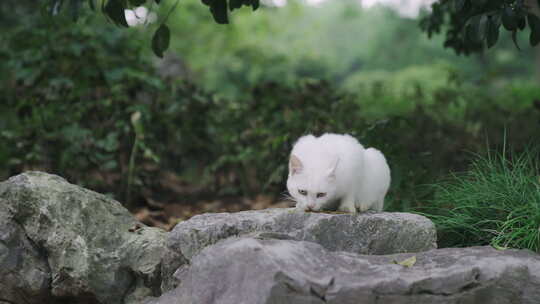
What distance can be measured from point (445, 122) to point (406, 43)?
19804 mm

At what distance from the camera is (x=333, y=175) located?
3.61 m

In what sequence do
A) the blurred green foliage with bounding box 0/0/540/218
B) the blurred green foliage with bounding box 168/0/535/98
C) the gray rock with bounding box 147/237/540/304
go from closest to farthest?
the gray rock with bounding box 147/237/540/304 < the blurred green foliage with bounding box 0/0/540/218 < the blurred green foliage with bounding box 168/0/535/98

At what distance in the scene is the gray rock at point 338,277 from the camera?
2.74m

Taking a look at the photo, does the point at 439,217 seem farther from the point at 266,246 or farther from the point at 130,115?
the point at 130,115

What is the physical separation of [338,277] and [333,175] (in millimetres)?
934

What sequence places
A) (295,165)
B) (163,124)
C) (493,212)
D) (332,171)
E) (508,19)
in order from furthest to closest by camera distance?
(163,124)
(493,212)
(295,165)
(332,171)
(508,19)

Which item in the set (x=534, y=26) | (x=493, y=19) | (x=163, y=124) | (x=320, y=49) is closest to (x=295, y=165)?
(x=493, y=19)

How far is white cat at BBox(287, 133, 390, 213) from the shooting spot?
3633 mm

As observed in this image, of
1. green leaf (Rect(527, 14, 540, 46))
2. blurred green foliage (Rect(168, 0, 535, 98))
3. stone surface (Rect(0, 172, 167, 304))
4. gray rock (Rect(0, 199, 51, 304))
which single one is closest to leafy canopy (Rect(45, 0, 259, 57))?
stone surface (Rect(0, 172, 167, 304))

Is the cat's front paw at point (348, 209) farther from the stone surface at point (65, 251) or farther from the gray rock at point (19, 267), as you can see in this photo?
the gray rock at point (19, 267)

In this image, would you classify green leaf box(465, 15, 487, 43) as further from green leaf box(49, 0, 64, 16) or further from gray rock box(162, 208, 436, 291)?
green leaf box(49, 0, 64, 16)

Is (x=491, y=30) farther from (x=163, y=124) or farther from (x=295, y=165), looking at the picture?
(x=163, y=124)

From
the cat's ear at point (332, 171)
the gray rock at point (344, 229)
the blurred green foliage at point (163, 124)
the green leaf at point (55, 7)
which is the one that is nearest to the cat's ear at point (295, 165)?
the cat's ear at point (332, 171)

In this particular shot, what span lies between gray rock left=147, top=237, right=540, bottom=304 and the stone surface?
48 cm
